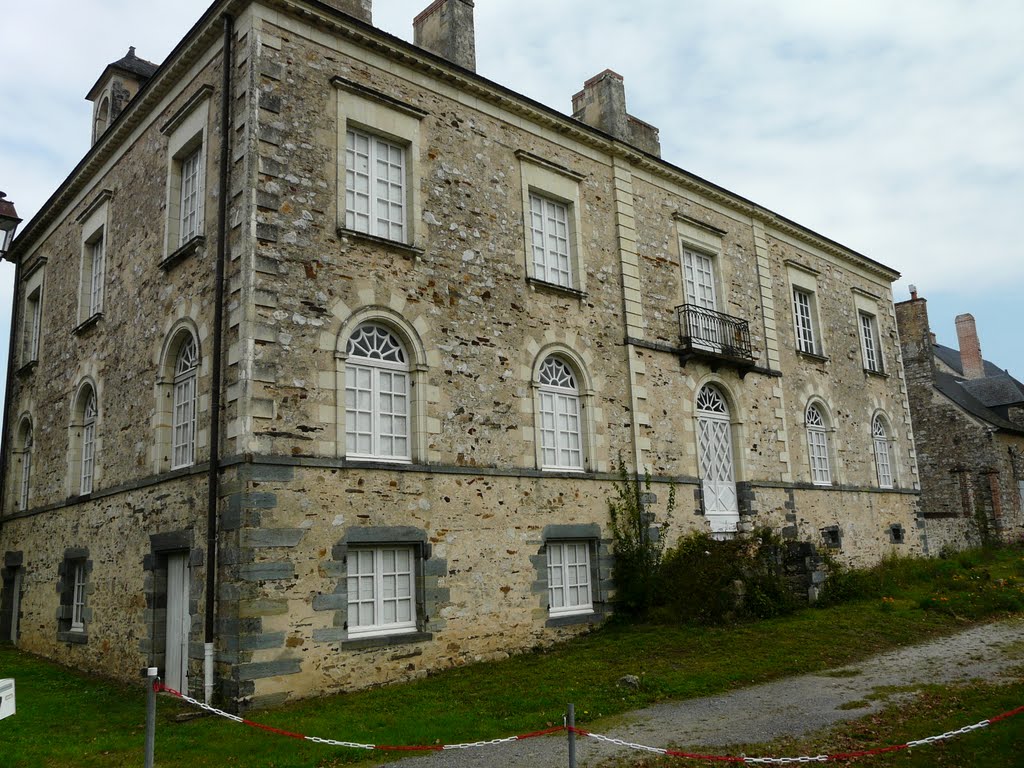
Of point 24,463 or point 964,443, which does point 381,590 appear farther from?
point 964,443

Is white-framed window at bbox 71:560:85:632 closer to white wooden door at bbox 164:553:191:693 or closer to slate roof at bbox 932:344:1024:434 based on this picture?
white wooden door at bbox 164:553:191:693

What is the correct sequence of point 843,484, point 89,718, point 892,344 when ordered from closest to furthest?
point 89,718 → point 843,484 → point 892,344

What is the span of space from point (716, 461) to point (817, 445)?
4.36 metres

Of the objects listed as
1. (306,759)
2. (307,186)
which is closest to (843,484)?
(307,186)

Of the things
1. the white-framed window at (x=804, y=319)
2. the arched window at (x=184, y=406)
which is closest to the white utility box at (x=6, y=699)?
the arched window at (x=184, y=406)

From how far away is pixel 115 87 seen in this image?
1653 centimetres

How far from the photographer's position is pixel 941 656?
427 inches

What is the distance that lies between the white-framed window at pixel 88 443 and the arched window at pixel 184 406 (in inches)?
129

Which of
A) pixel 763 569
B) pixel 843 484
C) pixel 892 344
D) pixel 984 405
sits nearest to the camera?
pixel 763 569

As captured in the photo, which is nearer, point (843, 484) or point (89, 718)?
point (89, 718)

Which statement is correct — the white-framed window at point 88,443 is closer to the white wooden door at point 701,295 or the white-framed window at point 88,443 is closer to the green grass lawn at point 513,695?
the green grass lawn at point 513,695

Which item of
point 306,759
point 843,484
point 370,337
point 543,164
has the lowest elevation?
point 306,759

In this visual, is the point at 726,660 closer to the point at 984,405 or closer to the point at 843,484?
the point at 843,484

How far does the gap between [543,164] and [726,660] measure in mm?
8553
